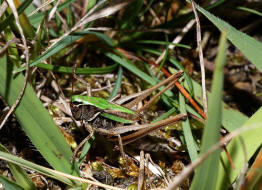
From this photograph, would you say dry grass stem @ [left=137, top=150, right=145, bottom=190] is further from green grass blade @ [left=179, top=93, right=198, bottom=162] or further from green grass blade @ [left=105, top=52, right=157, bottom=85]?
green grass blade @ [left=105, top=52, right=157, bottom=85]

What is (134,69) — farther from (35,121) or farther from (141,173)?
(35,121)

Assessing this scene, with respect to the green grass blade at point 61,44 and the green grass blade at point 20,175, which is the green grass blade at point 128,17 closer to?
the green grass blade at point 61,44

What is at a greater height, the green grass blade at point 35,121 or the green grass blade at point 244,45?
the green grass blade at point 244,45

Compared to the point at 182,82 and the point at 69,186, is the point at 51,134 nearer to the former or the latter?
the point at 69,186

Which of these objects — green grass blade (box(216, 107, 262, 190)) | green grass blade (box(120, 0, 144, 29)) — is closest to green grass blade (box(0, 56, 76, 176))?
green grass blade (box(216, 107, 262, 190))

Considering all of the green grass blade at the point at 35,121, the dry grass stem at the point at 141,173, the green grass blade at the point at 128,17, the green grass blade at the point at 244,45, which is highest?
the green grass blade at the point at 128,17

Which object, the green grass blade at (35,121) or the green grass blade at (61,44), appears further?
the green grass blade at (61,44)

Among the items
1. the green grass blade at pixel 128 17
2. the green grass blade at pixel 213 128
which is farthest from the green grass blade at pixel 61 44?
the green grass blade at pixel 213 128
